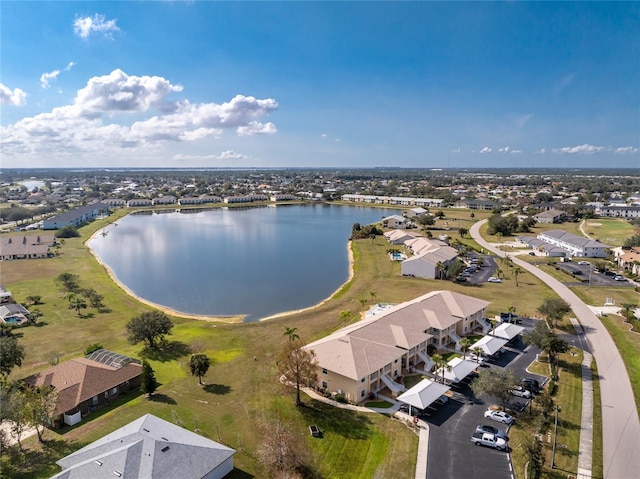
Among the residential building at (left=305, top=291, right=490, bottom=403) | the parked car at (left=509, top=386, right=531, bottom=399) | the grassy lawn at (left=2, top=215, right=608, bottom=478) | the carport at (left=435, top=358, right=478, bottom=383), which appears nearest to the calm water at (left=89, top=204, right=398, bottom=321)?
the grassy lawn at (left=2, top=215, right=608, bottom=478)

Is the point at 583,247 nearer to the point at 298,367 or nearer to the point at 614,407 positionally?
the point at 614,407

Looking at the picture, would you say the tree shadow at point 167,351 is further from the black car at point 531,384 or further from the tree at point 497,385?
the black car at point 531,384

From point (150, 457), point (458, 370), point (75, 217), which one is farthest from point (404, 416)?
point (75, 217)

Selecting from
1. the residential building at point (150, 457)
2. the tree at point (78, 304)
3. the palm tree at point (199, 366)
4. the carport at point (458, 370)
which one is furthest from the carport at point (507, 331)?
the tree at point (78, 304)

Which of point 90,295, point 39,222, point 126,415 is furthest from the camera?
point 39,222

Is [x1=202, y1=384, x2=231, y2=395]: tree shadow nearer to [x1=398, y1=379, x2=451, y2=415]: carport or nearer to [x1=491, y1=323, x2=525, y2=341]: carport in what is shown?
[x1=398, y1=379, x2=451, y2=415]: carport

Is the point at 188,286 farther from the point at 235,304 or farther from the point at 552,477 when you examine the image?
the point at 552,477

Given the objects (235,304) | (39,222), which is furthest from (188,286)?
(39,222)
